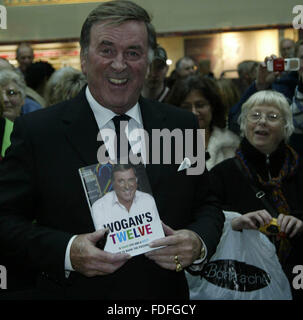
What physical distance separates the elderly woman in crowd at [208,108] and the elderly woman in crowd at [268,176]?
1.20ft

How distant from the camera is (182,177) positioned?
6.50ft

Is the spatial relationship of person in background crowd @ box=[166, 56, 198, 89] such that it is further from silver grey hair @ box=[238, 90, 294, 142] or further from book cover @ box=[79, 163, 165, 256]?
book cover @ box=[79, 163, 165, 256]

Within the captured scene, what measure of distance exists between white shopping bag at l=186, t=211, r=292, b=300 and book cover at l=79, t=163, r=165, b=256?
1056 mm

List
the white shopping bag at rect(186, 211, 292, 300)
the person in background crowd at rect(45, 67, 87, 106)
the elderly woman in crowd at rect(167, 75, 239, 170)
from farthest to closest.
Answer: the person in background crowd at rect(45, 67, 87, 106) → the elderly woman in crowd at rect(167, 75, 239, 170) → the white shopping bag at rect(186, 211, 292, 300)

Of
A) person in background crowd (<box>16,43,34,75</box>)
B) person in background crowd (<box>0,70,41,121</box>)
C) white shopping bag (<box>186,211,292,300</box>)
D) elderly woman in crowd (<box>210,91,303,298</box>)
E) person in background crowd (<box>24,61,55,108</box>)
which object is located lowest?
white shopping bag (<box>186,211,292,300</box>)

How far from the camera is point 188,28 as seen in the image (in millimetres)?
10523

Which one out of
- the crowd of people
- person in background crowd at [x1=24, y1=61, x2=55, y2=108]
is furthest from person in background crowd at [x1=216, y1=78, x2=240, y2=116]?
the crowd of people

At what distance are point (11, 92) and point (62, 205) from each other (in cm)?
238

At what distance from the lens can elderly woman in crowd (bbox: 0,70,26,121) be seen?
3.94 meters

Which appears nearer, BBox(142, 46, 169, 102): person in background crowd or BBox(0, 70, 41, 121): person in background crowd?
BBox(0, 70, 41, 121): person in background crowd

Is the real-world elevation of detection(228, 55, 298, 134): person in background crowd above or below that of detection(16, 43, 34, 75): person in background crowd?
below

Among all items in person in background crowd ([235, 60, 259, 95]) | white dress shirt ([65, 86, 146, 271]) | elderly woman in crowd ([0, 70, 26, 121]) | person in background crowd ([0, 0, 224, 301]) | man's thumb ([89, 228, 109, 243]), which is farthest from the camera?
person in background crowd ([235, 60, 259, 95])

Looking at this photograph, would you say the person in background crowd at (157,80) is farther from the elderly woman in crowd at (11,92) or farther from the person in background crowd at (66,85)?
the elderly woman in crowd at (11,92)

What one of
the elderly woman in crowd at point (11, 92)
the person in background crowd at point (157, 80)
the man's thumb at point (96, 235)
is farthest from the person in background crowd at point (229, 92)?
the man's thumb at point (96, 235)
